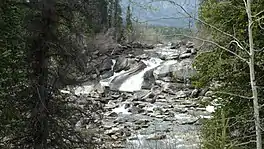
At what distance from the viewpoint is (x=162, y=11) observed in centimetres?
553

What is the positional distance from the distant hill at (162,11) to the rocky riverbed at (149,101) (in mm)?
7443

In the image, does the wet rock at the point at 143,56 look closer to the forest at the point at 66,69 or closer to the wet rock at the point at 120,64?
the wet rock at the point at 120,64

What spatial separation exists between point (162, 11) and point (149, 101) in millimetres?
27234

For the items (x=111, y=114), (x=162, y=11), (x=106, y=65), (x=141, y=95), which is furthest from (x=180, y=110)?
(x=162, y=11)

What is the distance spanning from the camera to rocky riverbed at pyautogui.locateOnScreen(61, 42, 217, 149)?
18844 mm


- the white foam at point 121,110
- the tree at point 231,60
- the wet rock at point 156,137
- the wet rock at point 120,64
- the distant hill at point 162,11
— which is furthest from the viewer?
the wet rock at point 120,64

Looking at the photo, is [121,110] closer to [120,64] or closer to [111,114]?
[111,114]

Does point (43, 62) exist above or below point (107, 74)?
above

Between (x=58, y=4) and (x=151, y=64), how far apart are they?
123 feet

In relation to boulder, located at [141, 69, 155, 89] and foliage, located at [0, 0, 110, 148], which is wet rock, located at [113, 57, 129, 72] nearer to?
boulder, located at [141, 69, 155, 89]

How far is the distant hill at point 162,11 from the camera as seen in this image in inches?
187

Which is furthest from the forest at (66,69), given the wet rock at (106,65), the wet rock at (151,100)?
the wet rock at (106,65)

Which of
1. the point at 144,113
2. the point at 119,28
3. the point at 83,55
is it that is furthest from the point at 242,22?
the point at 119,28

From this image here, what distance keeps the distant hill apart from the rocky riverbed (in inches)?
293
